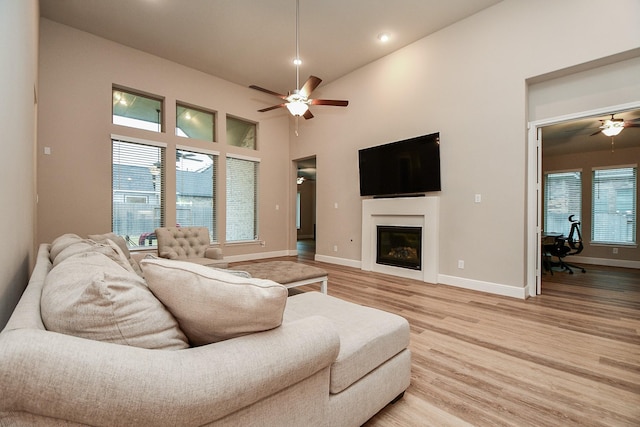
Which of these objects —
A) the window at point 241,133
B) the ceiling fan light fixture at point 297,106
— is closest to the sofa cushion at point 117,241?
the ceiling fan light fixture at point 297,106

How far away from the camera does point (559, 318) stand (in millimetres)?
2846

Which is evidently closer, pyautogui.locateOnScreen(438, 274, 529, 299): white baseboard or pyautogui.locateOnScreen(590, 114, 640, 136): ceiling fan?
pyautogui.locateOnScreen(438, 274, 529, 299): white baseboard

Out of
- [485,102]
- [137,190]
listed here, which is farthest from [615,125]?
[137,190]

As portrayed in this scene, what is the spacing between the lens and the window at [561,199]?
21.6ft

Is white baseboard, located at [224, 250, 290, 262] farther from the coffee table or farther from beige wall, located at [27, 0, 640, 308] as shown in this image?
the coffee table

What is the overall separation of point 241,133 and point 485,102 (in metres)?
4.72

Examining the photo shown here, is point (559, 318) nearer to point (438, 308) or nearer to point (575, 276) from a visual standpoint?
point (438, 308)

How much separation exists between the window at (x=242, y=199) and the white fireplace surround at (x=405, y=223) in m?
2.63

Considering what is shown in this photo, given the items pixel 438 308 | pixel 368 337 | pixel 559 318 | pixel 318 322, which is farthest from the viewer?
pixel 438 308

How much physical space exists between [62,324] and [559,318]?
3853mm

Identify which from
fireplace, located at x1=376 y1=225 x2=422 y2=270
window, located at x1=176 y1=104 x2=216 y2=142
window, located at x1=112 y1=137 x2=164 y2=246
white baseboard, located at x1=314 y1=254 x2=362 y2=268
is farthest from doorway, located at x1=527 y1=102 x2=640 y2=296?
window, located at x1=112 y1=137 x2=164 y2=246

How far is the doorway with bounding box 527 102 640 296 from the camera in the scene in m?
3.57

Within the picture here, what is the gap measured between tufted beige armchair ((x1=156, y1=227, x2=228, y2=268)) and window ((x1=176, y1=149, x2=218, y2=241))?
134 cm

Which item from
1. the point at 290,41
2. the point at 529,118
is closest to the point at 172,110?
the point at 290,41
